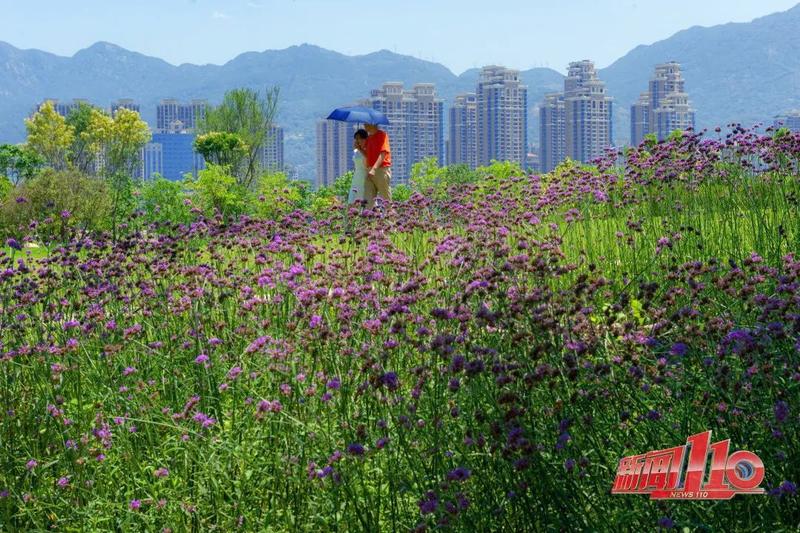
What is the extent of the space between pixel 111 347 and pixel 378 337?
1172 millimetres

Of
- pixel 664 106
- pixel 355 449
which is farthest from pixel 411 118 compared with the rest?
pixel 355 449

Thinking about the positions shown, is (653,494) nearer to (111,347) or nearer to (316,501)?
(316,501)

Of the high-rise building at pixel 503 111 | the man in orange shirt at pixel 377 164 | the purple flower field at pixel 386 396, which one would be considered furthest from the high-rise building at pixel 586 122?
the purple flower field at pixel 386 396

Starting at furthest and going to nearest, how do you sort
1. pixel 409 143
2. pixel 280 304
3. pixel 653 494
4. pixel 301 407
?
pixel 409 143 → pixel 280 304 → pixel 301 407 → pixel 653 494

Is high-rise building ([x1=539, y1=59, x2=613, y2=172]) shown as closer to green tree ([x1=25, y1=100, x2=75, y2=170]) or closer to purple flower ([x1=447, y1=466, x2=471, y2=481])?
green tree ([x1=25, y1=100, x2=75, y2=170])

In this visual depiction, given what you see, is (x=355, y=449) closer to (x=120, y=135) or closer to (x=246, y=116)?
(x=246, y=116)

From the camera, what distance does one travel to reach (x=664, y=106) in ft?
549

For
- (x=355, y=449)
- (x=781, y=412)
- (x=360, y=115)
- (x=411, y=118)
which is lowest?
(x=355, y=449)

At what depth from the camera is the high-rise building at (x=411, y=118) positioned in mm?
186750

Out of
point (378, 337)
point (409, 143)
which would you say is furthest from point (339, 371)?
point (409, 143)

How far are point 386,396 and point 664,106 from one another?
571 ft

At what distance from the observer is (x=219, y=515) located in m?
3.28

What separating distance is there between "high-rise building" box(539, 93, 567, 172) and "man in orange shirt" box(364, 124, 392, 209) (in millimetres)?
178071

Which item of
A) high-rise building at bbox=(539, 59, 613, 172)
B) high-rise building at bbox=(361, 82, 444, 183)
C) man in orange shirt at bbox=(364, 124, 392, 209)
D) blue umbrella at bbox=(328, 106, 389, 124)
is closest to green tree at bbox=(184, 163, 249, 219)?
blue umbrella at bbox=(328, 106, 389, 124)
